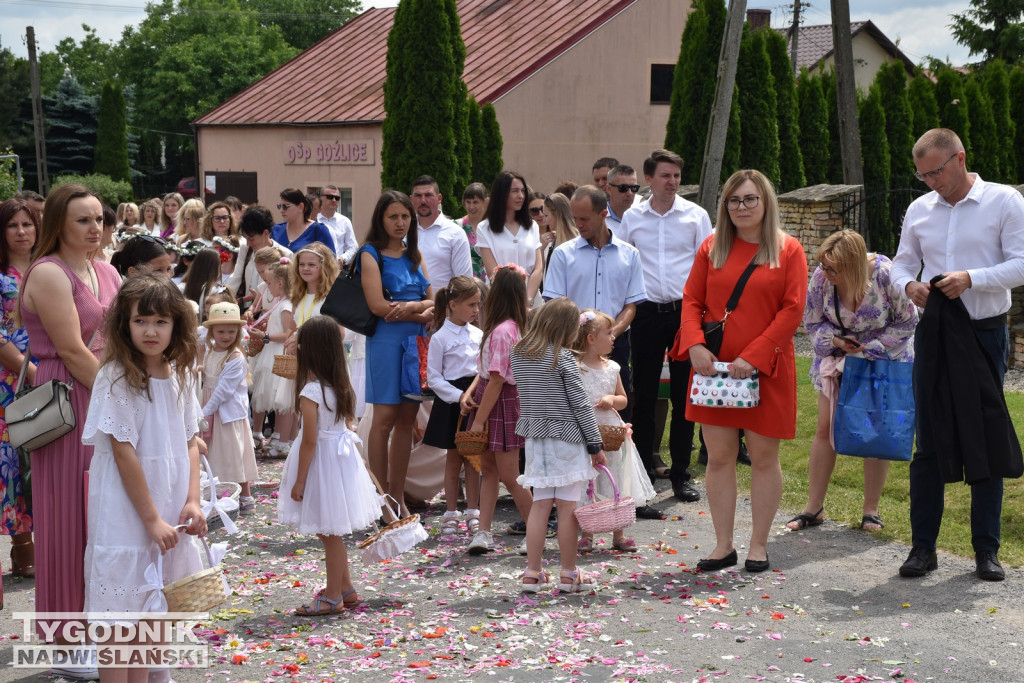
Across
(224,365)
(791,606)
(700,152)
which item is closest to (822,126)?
(700,152)

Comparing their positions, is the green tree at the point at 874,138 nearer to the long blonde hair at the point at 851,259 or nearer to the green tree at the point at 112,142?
the long blonde hair at the point at 851,259

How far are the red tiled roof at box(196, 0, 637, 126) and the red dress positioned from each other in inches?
914

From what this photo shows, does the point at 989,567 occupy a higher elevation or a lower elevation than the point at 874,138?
lower

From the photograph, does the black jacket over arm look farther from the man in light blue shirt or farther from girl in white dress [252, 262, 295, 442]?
girl in white dress [252, 262, 295, 442]

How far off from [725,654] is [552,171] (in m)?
26.5

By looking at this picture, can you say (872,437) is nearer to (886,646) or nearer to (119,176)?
(886,646)

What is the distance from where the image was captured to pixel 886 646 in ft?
18.2

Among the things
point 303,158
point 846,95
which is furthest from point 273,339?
point 303,158

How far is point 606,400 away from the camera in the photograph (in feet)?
24.0

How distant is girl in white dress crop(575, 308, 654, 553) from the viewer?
7.36 m

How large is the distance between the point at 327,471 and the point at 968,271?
3.67 m

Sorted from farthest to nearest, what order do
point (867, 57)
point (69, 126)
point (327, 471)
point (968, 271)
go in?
point (69, 126) < point (867, 57) < point (968, 271) < point (327, 471)

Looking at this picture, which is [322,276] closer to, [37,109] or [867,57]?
[37,109]

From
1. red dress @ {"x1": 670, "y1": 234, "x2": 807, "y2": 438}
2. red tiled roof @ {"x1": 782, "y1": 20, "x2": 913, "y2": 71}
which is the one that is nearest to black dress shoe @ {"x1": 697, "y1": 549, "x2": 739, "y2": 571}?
red dress @ {"x1": 670, "y1": 234, "x2": 807, "y2": 438}
